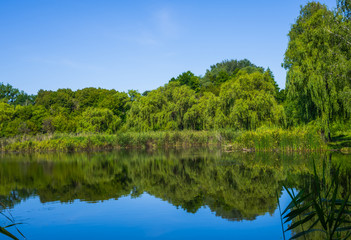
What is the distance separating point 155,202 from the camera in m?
10.2

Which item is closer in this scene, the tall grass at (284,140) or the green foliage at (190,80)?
the tall grass at (284,140)

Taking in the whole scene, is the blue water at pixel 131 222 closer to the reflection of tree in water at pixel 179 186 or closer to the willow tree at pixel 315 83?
the reflection of tree in water at pixel 179 186

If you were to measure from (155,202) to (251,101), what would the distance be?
949 inches

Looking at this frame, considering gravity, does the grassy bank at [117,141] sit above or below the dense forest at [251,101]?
below

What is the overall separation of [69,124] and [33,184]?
44924mm

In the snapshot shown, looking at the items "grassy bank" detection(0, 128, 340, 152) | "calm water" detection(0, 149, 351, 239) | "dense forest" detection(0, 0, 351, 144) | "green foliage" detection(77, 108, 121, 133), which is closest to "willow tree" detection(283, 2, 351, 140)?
"dense forest" detection(0, 0, 351, 144)

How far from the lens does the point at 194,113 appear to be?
44.1 meters

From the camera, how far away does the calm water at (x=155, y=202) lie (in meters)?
7.31

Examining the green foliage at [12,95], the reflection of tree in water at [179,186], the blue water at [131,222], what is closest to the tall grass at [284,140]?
the reflection of tree in water at [179,186]

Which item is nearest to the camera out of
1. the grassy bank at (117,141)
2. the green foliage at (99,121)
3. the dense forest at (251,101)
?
the dense forest at (251,101)

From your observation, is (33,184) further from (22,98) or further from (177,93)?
(22,98)

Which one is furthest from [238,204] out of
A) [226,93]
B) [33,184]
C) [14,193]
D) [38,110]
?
[38,110]

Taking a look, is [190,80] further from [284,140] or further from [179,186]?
[179,186]

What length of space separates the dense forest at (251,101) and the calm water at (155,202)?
759cm
